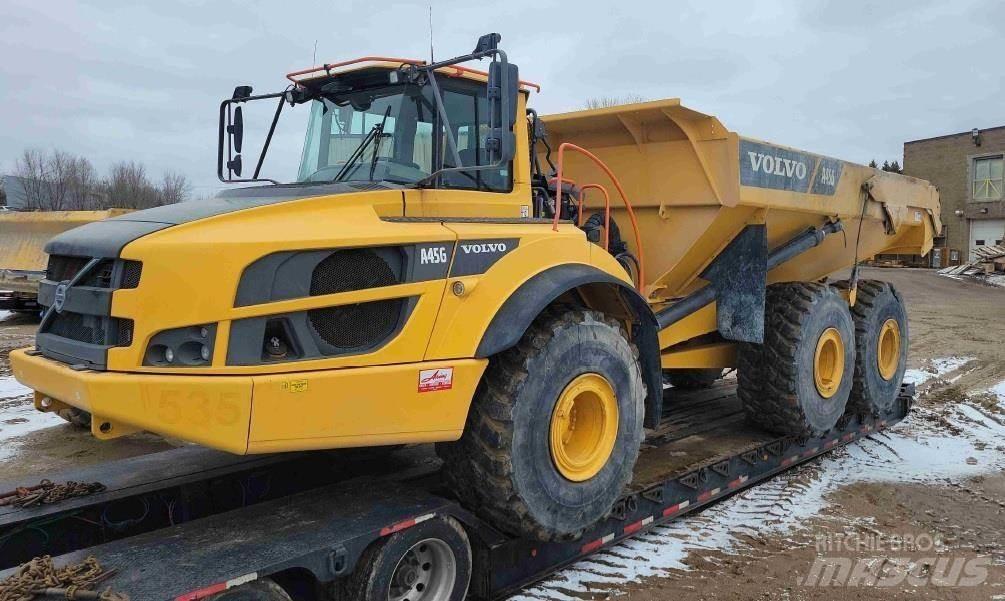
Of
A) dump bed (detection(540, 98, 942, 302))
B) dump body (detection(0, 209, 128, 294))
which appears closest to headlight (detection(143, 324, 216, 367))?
dump bed (detection(540, 98, 942, 302))

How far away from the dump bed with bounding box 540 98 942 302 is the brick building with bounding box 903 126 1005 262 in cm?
3060

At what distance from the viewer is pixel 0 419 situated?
7.54 metres

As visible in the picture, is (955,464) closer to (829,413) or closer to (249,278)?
(829,413)

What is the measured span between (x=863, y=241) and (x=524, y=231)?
492cm

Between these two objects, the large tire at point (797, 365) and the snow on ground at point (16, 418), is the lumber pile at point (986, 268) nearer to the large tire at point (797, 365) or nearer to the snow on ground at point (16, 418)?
the large tire at point (797, 365)

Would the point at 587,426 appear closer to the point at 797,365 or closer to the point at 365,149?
the point at 365,149

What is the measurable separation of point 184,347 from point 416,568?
150 centimetres

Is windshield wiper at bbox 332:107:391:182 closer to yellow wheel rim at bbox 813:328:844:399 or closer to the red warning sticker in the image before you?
the red warning sticker

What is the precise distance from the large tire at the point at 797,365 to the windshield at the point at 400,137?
3031mm

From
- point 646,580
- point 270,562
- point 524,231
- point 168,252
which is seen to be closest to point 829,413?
point 646,580

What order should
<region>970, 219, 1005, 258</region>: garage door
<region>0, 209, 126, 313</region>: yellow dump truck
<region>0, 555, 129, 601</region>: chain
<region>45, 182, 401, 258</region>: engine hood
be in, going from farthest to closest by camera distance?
<region>970, 219, 1005, 258</region>: garage door → <region>0, 209, 126, 313</region>: yellow dump truck → <region>45, 182, 401, 258</region>: engine hood → <region>0, 555, 129, 601</region>: chain

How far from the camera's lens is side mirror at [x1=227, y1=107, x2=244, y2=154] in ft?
15.6

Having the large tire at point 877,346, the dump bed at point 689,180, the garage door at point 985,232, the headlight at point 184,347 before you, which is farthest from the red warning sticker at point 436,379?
the garage door at point 985,232

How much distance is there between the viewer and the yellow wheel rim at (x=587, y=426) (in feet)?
13.1
